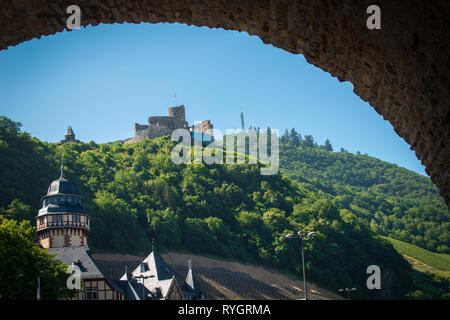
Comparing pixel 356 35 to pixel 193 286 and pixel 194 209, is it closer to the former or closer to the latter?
pixel 193 286

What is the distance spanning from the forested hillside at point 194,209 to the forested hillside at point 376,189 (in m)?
23.8

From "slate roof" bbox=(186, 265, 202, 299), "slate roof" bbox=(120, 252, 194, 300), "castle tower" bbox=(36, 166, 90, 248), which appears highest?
"castle tower" bbox=(36, 166, 90, 248)

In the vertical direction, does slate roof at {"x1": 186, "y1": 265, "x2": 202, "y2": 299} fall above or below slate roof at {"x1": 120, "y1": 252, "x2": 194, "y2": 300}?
below

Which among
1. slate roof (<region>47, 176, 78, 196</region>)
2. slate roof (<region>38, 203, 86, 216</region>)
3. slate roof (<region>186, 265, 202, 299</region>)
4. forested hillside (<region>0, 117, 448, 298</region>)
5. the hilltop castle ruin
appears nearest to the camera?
slate roof (<region>38, 203, 86, 216</region>)

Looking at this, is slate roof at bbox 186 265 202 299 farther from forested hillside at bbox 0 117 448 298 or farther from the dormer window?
forested hillside at bbox 0 117 448 298

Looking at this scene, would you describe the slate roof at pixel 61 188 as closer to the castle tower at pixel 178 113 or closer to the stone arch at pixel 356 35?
the stone arch at pixel 356 35

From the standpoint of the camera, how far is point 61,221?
5272cm

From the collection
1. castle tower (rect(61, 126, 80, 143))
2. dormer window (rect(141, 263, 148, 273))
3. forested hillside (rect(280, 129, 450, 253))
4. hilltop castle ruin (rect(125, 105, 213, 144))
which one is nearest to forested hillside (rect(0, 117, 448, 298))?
castle tower (rect(61, 126, 80, 143))

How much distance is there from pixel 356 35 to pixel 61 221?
165ft

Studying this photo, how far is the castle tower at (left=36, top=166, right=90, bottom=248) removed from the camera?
52.4 m

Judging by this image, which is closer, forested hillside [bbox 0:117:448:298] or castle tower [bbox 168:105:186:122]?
forested hillside [bbox 0:117:448:298]

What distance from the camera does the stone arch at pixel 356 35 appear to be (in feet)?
15.9

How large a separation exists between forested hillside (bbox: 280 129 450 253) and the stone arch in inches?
4164

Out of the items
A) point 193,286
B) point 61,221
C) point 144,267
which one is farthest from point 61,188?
A: point 193,286
